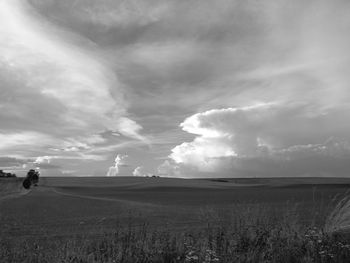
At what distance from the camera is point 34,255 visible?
9.79m

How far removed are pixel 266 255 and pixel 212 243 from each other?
4.90ft

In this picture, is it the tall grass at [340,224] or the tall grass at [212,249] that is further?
the tall grass at [340,224]

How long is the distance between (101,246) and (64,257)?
5.51 feet

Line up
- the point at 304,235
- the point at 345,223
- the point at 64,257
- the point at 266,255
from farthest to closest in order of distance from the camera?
the point at 345,223 → the point at 304,235 → the point at 266,255 → the point at 64,257

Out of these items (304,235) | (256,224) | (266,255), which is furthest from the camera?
(256,224)

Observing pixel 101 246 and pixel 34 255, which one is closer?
pixel 34 255

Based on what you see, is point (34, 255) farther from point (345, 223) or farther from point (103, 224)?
point (345, 223)

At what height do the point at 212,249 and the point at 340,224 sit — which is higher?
the point at 340,224

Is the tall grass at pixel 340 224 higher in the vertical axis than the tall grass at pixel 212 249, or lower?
higher

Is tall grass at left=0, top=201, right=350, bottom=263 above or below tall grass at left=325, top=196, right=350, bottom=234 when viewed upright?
below

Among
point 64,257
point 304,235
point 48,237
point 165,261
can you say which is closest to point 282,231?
point 304,235

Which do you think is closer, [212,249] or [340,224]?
[212,249]

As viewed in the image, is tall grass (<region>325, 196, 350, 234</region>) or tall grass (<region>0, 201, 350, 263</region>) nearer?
tall grass (<region>0, 201, 350, 263</region>)

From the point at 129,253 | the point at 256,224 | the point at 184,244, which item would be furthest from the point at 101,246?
the point at 256,224
